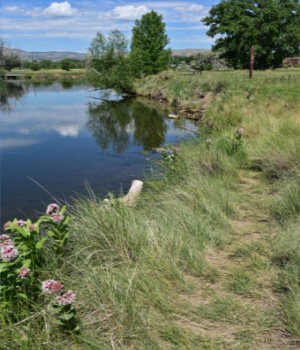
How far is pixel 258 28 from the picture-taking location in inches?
1502

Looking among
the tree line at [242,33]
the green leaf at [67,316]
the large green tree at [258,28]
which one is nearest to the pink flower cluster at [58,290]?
the green leaf at [67,316]

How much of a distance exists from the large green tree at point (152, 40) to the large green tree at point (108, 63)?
7.29 metres

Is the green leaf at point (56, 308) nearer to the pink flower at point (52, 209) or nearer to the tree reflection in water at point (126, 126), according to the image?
the pink flower at point (52, 209)

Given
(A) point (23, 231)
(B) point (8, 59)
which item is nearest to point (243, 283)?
(A) point (23, 231)

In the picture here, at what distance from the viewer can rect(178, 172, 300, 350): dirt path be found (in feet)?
7.55

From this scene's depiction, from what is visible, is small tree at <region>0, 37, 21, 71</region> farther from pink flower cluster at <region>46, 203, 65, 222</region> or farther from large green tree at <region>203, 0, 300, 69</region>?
pink flower cluster at <region>46, 203, 65, 222</region>

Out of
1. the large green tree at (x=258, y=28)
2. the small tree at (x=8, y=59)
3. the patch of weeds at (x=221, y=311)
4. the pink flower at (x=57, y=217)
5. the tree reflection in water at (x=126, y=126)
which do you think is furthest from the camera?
the small tree at (x=8, y=59)

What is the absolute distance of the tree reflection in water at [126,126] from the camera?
42.5 ft

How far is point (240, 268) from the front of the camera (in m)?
3.05

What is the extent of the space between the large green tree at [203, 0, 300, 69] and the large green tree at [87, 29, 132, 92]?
45.5ft

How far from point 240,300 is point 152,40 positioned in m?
39.9

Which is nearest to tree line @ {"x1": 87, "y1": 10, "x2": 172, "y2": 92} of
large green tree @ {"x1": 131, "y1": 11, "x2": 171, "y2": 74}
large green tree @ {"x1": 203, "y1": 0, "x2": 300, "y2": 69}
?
large green tree @ {"x1": 131, "y1": 11, "x2": 171, "y2": 74}

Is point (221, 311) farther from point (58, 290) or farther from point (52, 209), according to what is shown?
point (52, 209)

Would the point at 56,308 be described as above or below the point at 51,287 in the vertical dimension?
below
